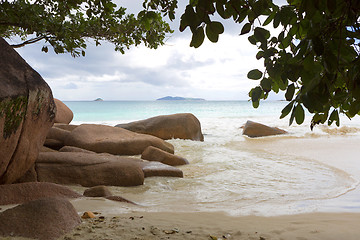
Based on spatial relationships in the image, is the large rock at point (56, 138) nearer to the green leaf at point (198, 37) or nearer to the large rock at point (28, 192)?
the large rock at point (28, 192)

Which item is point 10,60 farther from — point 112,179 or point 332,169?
point 332,169

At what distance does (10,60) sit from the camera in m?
3.59

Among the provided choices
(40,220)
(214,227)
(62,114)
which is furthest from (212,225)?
(62,114)

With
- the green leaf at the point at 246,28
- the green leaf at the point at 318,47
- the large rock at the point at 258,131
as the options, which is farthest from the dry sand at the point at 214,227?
the large rock at the point at 258,131

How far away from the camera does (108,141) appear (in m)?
7.29

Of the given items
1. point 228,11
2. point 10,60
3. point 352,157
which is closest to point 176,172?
point 10,60

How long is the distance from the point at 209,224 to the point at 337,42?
6.24 feet

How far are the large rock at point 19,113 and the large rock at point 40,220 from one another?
1439 millimetres

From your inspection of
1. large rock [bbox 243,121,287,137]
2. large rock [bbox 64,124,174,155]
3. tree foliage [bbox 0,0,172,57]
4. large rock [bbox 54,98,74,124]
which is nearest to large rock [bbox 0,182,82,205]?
tree foliage [bbox 0,0,172,57]

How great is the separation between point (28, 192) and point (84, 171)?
1233 millimetres

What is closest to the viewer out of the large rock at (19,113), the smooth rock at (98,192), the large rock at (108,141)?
the large rock at (19,113)

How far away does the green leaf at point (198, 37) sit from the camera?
1290 mm

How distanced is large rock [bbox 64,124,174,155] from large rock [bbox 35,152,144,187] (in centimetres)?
240

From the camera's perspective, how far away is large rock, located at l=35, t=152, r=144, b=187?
427cm
